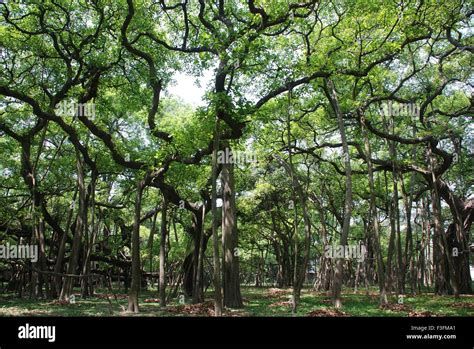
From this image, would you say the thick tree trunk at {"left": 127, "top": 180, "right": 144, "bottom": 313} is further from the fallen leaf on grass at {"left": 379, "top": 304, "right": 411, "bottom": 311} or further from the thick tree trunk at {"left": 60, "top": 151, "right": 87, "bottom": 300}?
the fallen leaf on grass at {"left": 379, "top": 304, "right": 411, "bottom": 311}

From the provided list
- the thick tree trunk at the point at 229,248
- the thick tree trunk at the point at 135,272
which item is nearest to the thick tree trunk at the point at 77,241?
the thick tree trunk at the point at 135,272

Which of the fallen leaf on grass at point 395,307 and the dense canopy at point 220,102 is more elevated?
the dense canopy at point 220,102

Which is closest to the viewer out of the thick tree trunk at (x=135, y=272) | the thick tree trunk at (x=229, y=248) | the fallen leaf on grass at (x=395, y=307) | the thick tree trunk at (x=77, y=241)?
the fallen leaf on grass at (x=395, y=307)

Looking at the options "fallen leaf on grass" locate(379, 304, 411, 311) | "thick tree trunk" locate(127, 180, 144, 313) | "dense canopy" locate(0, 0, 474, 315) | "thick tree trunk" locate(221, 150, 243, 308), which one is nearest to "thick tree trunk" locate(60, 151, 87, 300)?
"dense canopy" locate(0, 0, 474, 315)

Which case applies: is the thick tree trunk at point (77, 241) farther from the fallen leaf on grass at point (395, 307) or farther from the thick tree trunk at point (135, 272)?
the fallen leaf on grass at point (395, 307)

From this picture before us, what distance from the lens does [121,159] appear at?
13867 millimetres

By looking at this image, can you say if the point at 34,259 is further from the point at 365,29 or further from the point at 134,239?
the point at 365,29

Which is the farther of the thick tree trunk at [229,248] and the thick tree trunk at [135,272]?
the thick tree trunk at [229,248]

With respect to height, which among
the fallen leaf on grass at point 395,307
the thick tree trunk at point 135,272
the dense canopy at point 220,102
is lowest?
the fallen leaf on grass at point 395,307

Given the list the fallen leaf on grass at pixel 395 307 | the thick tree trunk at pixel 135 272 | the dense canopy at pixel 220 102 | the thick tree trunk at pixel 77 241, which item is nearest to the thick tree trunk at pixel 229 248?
the dense canopy at pixel 220 102

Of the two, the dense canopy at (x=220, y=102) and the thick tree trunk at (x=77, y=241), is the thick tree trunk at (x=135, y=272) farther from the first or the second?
the thick tree trunk at (x=77, y=241)

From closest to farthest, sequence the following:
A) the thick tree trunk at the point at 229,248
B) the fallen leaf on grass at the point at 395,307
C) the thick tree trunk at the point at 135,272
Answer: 1. the fallen leaf on grass at the point at 395,307
2. the thick tree trunk at the point at 135,272
3. the thick tree trunk at the point at 229,248

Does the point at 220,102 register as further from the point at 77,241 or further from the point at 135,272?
the point at 77,241
